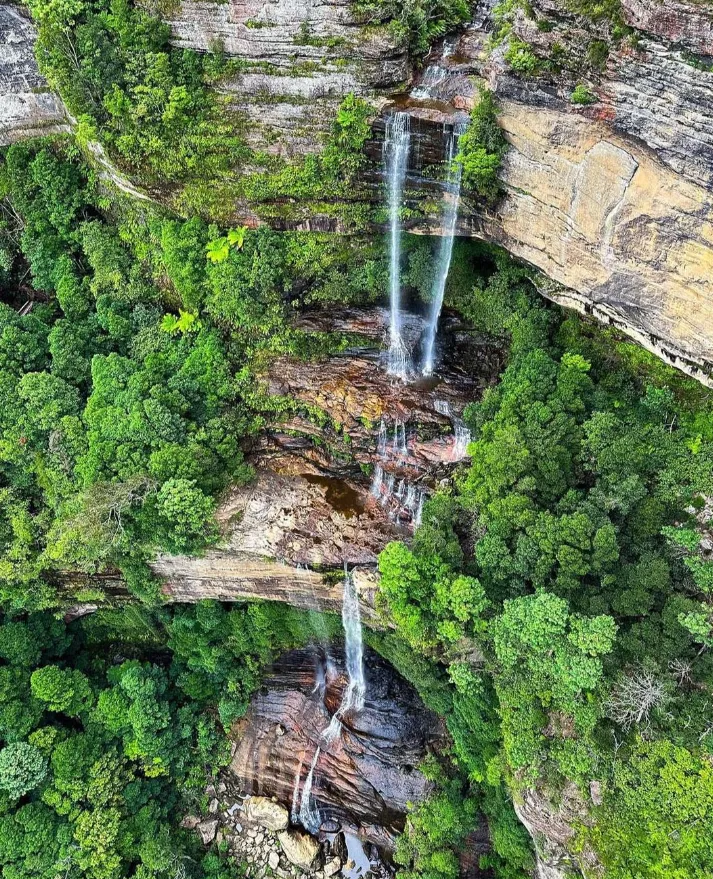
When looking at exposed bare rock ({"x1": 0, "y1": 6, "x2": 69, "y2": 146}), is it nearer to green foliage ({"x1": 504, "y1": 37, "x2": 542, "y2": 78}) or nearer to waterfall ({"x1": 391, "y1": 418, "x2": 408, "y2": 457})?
green foliage ({"x1": 504, "y1": 37, "x2": 542, "y2": 78})

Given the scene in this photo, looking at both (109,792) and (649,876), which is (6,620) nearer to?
(109,792)


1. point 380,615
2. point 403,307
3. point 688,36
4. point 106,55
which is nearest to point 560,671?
point 380,615

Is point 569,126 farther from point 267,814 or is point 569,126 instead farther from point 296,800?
point 267,814

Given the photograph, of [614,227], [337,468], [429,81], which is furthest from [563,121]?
[337,468]

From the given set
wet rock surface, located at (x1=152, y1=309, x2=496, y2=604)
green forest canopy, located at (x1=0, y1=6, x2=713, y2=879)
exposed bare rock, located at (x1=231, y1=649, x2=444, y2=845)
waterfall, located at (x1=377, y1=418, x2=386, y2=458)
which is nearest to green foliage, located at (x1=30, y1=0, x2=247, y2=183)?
green forest canopy, located at (x1=0, y1=6, x2=713, y2=879)

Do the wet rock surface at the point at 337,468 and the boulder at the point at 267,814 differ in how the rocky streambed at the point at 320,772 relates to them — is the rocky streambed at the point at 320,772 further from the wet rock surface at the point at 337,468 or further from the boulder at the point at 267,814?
the wet rock surface at the point at 337,468

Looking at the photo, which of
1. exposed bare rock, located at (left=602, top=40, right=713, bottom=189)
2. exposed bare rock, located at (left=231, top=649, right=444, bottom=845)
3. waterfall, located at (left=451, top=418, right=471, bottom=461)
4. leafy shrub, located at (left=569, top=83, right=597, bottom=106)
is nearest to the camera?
exposed bare rock, located at (left=602, top=40, right=713, bottom=189)

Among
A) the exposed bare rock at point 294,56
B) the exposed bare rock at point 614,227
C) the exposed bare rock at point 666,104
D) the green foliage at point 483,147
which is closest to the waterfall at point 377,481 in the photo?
the exposed bare rock at point 614,227
